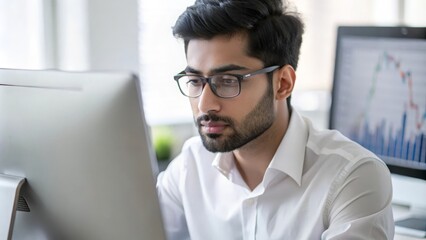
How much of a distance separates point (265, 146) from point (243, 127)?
0.12 m

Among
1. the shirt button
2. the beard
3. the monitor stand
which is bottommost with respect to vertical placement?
the shirt button

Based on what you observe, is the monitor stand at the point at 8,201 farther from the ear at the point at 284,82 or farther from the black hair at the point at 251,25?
the ear at the point at 284,82

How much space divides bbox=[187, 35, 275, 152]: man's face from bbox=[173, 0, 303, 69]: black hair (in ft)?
0.07

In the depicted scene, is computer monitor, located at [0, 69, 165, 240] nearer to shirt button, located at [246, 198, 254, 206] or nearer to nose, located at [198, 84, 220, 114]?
nose, located at [198, 84, 220, 114]

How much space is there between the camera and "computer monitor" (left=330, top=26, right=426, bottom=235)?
2.02 m

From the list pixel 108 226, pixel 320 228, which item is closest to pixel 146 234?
pixel 108 226

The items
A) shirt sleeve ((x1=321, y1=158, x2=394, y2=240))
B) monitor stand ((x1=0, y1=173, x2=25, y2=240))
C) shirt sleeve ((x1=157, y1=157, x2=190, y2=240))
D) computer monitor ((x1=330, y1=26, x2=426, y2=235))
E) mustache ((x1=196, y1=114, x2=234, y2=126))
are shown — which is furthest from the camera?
computer monitor ((x1=330, y1=26, x2=426, y2=235))

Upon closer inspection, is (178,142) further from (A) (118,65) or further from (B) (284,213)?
(B) (284,213)

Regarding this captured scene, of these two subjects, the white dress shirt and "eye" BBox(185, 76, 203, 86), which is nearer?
the white dress shirt

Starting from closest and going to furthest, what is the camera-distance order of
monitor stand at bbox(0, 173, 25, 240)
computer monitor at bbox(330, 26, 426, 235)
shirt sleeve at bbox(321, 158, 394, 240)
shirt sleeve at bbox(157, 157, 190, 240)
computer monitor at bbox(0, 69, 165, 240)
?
1. computer monitor at bbox(0, 69, 165, 240)
2. monitor stand at bbox(0, 173, 25, 240)
3. shirt sleeve at bbox(321, 158, 394, 240)
4. shirt sleeve at bbox(157, 157, 190, 240)
5. computer monitor at bbox(330, 26, 426, 235)

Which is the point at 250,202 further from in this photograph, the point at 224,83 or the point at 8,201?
the point at 8,201

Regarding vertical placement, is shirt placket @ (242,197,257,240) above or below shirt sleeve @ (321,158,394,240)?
below

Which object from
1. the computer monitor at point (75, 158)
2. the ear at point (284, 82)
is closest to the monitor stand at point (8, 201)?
the computer monitor at point (75, 158)

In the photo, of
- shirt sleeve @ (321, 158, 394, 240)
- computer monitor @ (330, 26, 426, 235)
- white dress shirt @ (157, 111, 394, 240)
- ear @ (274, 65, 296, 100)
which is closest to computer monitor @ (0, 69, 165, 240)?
white dress shirt @ (157, 111, 394, 240)
